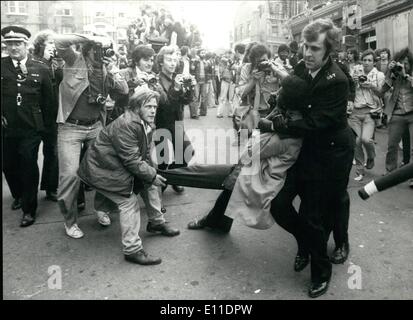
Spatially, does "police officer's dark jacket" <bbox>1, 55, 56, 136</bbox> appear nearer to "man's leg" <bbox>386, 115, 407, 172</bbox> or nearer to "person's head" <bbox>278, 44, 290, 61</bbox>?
"person's head" <bbox>278, 44, 290, 61</bbox>

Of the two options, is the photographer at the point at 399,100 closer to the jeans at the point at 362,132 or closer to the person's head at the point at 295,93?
the jeans at the point at 362,132

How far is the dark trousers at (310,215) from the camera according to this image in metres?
2.87

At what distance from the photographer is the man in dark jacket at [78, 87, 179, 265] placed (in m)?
3.37

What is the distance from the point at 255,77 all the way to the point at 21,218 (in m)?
3.55

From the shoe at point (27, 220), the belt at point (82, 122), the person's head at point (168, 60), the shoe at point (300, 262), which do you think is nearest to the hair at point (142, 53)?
the person's head at point (168, 60)

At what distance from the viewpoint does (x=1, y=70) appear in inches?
167

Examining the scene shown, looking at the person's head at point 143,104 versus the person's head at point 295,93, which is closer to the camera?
the person's head at point 295,93

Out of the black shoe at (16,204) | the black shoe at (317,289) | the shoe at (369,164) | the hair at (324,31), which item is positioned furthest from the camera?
the shoe at (369,164)

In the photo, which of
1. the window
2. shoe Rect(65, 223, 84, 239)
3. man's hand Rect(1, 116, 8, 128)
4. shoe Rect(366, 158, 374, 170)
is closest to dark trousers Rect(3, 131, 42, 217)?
man's hand Rect(1, 116, 8, 128)

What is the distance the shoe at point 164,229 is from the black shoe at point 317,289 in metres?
1.55

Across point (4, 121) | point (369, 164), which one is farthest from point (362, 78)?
point (4, 121)

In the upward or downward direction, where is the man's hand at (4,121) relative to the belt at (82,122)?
upward
